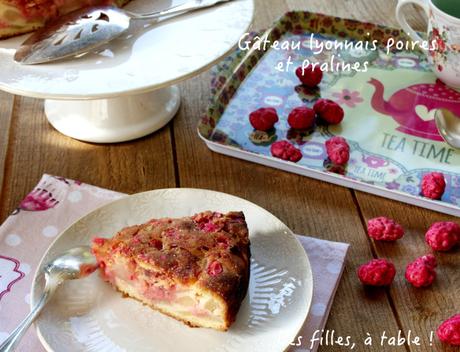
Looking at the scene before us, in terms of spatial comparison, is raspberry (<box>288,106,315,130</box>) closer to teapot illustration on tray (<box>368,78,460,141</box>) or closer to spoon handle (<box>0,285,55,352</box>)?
teapot illustration on tray (<box>368,78,460,141</box>)

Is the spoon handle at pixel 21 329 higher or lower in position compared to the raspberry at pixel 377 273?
higher

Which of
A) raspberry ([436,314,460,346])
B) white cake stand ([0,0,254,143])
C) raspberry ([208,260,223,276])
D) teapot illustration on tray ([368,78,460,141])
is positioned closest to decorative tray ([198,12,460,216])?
teapot illustration on tray ([368,78,460,141])

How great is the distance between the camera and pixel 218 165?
1.10 metres

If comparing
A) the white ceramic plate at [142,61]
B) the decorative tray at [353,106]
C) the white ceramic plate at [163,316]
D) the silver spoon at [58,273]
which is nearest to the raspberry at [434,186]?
the decorative tray at [353,106]

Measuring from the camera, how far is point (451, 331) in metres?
0.81

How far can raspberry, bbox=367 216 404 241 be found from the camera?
0.95 meters

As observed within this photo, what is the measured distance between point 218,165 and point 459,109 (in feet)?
1.44

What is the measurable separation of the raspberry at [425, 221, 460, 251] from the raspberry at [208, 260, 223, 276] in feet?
1.06

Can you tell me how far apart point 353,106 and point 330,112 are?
0.25ft

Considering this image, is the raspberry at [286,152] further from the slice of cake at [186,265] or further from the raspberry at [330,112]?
the slice of cake at [186,265]

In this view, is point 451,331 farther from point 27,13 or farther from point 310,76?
point 27,13

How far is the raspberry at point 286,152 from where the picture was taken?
1.08m

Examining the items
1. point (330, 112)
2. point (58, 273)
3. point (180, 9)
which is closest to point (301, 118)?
point (330, 112)

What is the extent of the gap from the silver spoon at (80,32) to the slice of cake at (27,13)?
0.03m
